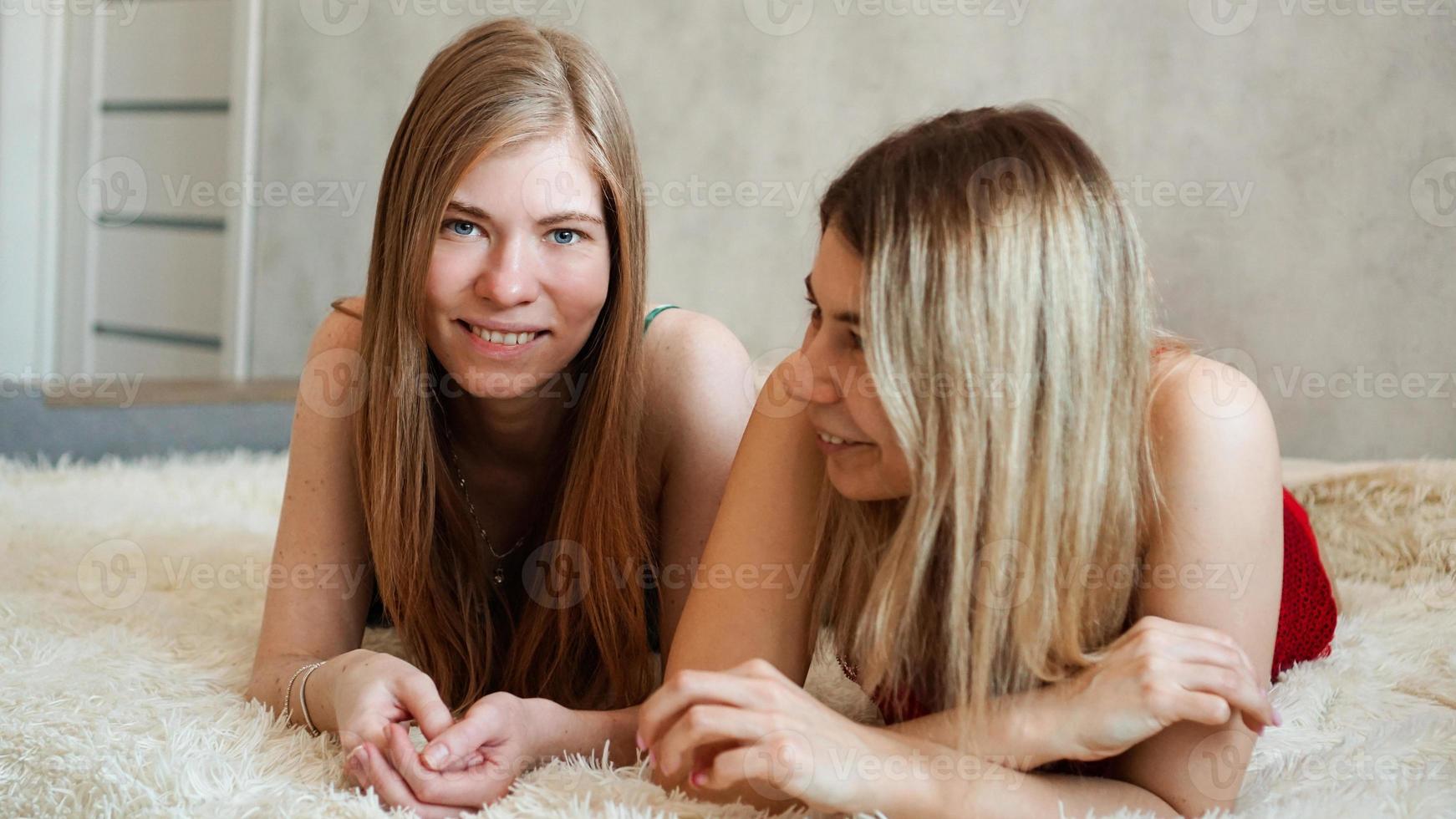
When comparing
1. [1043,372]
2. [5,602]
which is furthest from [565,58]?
[5,602]

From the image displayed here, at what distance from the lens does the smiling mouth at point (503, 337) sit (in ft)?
3.88

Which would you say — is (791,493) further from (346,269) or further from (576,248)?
(346,269)

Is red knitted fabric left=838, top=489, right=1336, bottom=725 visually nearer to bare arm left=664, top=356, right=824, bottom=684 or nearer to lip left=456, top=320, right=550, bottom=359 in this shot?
bare arm left=664, top=356, right=824, bottom=684

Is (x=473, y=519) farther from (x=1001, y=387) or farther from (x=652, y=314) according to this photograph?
(x=1001, y=387)

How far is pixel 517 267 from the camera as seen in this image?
3.73ft

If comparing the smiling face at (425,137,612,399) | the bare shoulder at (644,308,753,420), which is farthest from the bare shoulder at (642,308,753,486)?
the smiling face at (425,137,612,399)

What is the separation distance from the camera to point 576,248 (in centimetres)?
118

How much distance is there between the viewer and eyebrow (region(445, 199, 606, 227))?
1142 millimetres

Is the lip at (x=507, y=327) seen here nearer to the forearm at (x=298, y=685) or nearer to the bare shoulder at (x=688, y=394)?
the bare shoulder at (x=688, y=394)

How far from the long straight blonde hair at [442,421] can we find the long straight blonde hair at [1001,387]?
1.19 feet

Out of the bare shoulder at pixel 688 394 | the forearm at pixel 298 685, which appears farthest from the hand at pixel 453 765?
the bare shoulder at pixel 688 394

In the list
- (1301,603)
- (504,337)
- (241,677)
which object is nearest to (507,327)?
(504,337)

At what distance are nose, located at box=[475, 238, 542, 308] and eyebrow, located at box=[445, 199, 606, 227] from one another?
0.03 metres

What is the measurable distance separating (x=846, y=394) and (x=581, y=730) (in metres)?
0.39
